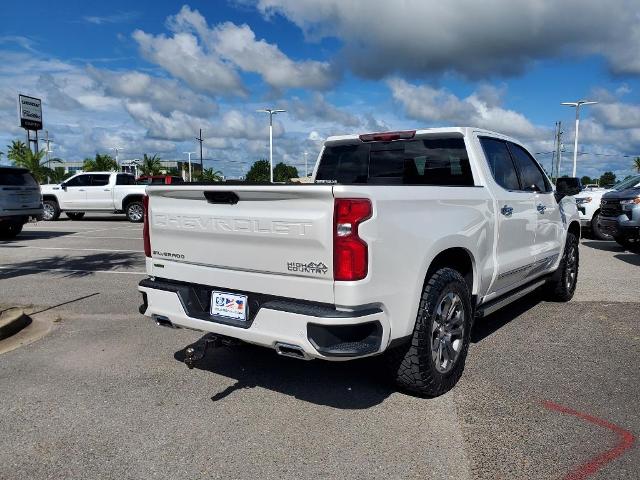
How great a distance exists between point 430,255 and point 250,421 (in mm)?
1573

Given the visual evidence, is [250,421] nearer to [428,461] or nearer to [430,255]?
[428,461]

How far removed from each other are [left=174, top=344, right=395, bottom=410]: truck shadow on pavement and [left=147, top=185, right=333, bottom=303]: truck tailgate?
79 cm

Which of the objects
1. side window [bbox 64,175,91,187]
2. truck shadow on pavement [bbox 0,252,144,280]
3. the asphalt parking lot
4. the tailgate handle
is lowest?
the asphalt parking lot

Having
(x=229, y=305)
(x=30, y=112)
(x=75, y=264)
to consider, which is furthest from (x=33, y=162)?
(x=229, y=305)

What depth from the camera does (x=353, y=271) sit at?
9.87 feet

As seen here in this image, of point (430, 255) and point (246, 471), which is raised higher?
point (430, 255)

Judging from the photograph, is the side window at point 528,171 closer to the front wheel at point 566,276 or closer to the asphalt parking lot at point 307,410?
the front wheel at point 566,276

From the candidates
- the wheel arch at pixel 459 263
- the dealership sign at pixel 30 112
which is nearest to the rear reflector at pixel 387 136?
the wheel arch at pixel 459 263

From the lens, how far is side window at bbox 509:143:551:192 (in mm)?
5375

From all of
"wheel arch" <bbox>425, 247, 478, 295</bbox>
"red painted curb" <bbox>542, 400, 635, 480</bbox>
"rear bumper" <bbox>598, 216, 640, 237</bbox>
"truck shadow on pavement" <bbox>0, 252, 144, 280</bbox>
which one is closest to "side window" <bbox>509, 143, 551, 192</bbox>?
"wheel arch" <bbox>425, 247, 478, 295</bbox>

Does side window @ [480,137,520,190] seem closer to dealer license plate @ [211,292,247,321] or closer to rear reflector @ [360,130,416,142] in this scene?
rear reflector @ [360,130,416,142]

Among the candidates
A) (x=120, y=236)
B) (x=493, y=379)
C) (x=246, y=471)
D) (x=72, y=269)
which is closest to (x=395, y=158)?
(x=493, y=379)

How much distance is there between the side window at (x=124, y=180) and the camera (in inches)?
785

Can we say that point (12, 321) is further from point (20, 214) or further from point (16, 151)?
point (16, 151)
